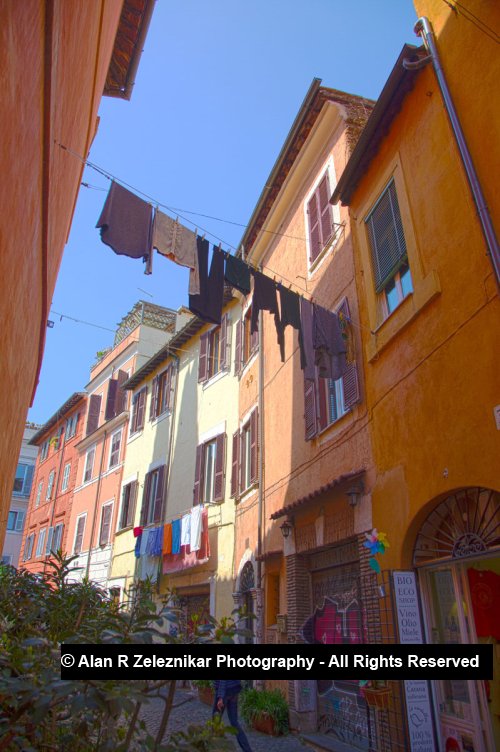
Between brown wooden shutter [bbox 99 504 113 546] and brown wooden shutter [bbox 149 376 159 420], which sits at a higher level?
brown wooden shutter [bbox 149 376 159 420]

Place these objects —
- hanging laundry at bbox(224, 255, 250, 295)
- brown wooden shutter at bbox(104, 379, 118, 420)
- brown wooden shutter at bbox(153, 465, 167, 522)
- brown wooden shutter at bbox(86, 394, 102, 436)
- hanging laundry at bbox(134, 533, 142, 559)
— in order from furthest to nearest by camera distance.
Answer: brown wooden shutter at bbox(86, 394, 102, 436), brown wooden shutter at bbox(104, 379, 118, 420), brown wooden shutter at bbox(153, 465, 167, 522), hanging laundry at bbox(134, 533, 142, 559), hanging laundry at bbox(224, 255, 250, 295)

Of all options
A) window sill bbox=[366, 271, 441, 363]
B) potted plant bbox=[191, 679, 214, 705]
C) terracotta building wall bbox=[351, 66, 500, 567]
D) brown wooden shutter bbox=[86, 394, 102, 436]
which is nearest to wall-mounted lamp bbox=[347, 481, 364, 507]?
terracotta building wall bbox=[351, 66, 500, 567]

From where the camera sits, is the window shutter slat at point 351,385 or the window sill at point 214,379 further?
the window sill at point 214,379

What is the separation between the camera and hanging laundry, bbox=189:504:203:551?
522 inches

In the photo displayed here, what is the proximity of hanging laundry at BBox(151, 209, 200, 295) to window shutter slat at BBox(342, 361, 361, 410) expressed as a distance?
8.62ft

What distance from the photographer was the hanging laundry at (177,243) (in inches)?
274

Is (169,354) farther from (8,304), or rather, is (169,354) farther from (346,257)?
(8,304)

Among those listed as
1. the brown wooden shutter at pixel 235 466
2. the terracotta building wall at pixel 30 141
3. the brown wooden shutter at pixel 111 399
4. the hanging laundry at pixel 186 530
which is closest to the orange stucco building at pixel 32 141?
the terracotta building wall at pixel 30 141

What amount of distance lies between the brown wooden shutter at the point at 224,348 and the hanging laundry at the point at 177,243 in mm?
7818

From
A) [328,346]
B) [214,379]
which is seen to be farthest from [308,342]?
[214,379]

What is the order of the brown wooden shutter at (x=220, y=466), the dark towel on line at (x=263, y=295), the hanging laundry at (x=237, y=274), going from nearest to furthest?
the hanging laundry at (x=237, y=274), the dark towel on line at (x=263, y=295), the brown wooden shutter at (x=220, y=466)

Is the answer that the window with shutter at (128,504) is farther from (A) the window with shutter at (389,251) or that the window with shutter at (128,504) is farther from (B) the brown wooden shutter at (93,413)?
(A) the window with shutter at (389,251)

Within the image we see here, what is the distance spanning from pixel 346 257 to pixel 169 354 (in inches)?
405

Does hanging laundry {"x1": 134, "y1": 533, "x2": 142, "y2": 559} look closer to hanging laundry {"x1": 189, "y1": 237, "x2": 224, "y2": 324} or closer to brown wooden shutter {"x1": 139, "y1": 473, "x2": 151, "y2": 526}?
brown wooden shutter {"x1": 139, "y1": 473, "x2": 151, "y2": 526}
